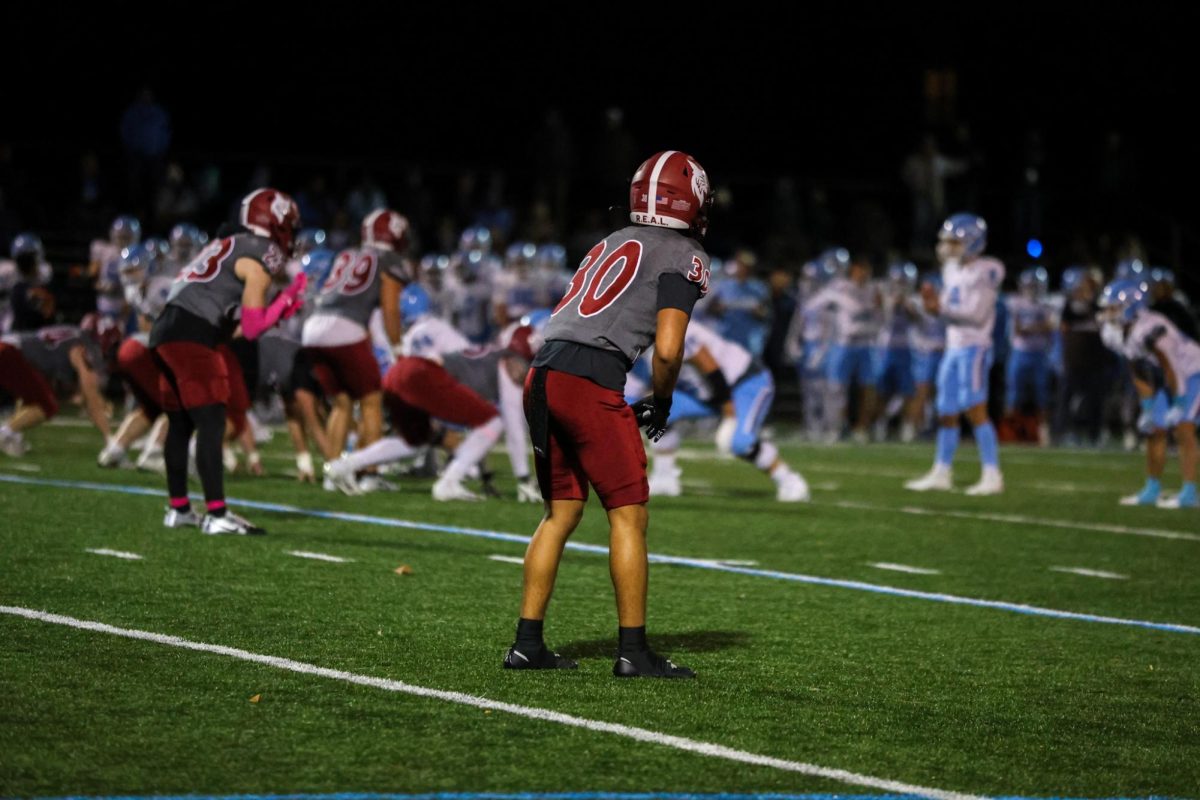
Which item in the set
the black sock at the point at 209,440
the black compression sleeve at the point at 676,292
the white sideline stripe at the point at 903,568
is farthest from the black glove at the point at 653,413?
the black sock at the point at 209,440

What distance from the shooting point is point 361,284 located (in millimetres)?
12250

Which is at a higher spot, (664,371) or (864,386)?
(864,386)

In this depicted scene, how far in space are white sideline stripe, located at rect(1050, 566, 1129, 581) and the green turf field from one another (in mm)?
46

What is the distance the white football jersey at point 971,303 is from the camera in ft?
47.0

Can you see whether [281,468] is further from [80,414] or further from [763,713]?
[763,713]

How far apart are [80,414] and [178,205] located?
3155 millimetres

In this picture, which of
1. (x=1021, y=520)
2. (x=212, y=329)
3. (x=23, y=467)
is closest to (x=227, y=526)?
(x=212, y=329)

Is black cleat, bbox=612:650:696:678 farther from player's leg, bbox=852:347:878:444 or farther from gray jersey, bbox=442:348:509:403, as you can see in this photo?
player's leg, bbox=852:347:878:444

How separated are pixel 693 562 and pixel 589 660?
3062 mm

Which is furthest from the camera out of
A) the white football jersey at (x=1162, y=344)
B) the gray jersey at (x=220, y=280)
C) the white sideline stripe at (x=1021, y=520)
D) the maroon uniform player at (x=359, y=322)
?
the white football jersey at (x=1162, y=344)

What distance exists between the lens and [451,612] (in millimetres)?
7117

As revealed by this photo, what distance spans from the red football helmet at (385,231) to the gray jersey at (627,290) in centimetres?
661

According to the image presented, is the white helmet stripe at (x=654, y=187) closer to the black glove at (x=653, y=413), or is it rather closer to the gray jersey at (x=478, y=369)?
the black glove at (x=653, y=413)

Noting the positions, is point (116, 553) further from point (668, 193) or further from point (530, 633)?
point (668, 193)
